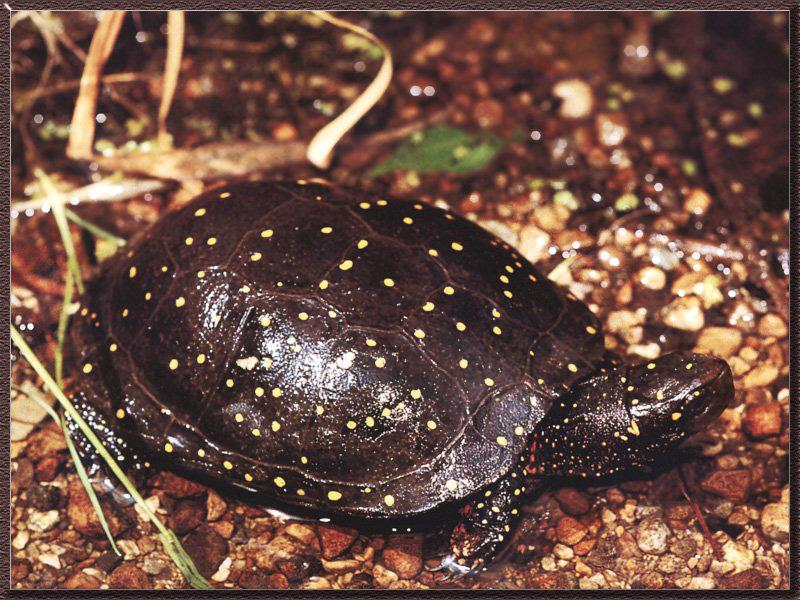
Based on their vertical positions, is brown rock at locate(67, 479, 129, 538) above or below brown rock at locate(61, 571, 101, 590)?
above

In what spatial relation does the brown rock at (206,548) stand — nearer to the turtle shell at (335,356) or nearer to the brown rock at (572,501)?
the turtle shell at (335,356)

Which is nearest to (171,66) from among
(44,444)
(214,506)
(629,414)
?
(44,444)

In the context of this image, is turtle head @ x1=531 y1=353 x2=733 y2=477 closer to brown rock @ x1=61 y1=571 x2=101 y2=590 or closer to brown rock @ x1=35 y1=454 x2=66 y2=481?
brown rock @ x1=61 y1=571 x2=101 y2=590

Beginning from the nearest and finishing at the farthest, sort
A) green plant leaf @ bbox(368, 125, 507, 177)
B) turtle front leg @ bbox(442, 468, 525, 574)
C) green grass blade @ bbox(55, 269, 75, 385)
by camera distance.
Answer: turtle front leg @ bbox(442, 468, 525, 574) → green grass blade @ bbox(55, 269, 75, 385) → green plant leaf @ bbox(368, 125, 507, 177)

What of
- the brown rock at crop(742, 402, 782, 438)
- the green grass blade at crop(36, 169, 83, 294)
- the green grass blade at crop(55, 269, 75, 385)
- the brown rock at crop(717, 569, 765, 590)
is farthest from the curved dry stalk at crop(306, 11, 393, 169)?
the brown rock at crop(717, 569, 765, 590)

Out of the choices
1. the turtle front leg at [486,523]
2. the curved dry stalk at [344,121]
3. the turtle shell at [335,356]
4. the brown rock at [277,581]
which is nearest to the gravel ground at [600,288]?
the brown rock at [277,581]

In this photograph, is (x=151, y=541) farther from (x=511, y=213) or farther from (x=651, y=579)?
(x=511, y=213)
